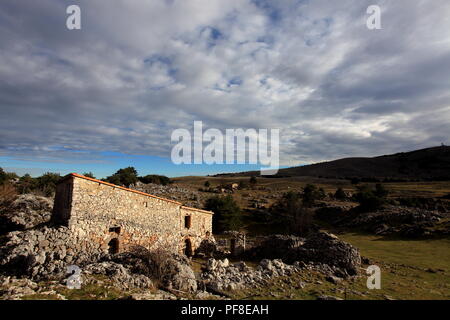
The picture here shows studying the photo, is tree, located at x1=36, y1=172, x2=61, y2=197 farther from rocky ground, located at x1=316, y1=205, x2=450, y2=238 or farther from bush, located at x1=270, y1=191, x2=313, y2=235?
rocky ground, located at x1=316, y1=205, x2=450, y2=238

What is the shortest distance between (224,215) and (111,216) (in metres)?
24.0

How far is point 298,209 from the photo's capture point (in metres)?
36.6

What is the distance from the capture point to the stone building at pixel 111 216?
37.7ft

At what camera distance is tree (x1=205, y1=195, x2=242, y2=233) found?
35.2 metres

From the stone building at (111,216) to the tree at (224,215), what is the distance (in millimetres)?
15960

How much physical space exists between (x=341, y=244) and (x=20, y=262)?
16449mm

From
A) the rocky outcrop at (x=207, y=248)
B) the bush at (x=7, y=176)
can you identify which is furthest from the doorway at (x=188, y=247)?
the bush at (x=7, y=176)

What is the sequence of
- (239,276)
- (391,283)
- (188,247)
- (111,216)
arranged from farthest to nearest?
(188,247)
(111,216)
(391,283)
(239,276)

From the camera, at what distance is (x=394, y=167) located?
101250mm

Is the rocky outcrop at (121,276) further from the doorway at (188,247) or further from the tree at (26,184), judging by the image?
the tree at (26,184)

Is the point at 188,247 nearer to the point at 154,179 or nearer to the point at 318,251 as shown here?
the point at 318,251

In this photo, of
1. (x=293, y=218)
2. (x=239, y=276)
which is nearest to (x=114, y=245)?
(x=239, y=276)
